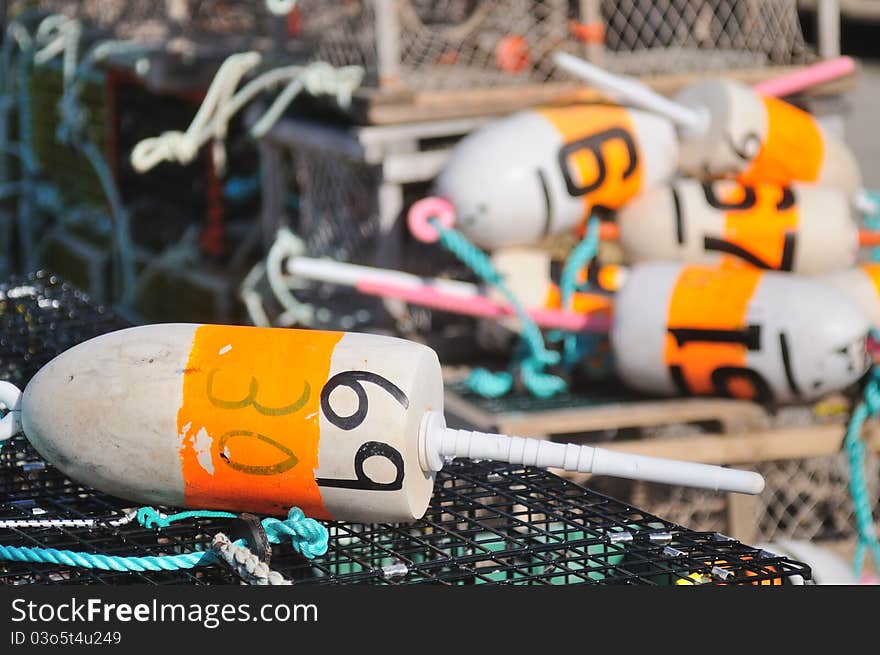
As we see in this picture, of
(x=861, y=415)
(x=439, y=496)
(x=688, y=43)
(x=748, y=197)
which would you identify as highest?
(x=688, y=43)

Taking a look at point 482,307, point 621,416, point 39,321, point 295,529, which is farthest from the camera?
point 482,307

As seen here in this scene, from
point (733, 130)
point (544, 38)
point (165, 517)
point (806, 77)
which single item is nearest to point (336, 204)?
point (544, 38)

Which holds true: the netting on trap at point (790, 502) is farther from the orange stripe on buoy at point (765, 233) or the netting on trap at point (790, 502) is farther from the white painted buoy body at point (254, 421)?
the white painted buoy body at point (254, 421)

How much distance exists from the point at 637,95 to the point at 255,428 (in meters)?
3.11

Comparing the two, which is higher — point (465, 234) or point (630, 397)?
point (465, 234)

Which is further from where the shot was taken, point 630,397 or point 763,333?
point 630,397

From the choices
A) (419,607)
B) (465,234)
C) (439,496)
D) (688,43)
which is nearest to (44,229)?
(688,43)

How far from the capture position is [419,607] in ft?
5.61

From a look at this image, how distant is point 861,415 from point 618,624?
9.80 ft

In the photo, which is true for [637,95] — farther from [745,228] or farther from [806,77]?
[806,77]

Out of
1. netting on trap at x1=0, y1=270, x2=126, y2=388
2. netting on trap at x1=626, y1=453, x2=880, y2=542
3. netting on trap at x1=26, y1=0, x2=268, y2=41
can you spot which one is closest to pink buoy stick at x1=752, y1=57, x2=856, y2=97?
netting on trap at x1=626, y1=453, x2=880, y2=542

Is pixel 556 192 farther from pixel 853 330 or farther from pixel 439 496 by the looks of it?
pixel 439 496

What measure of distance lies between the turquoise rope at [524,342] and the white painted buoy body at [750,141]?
87 cm

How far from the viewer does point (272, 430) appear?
80.0 inches
